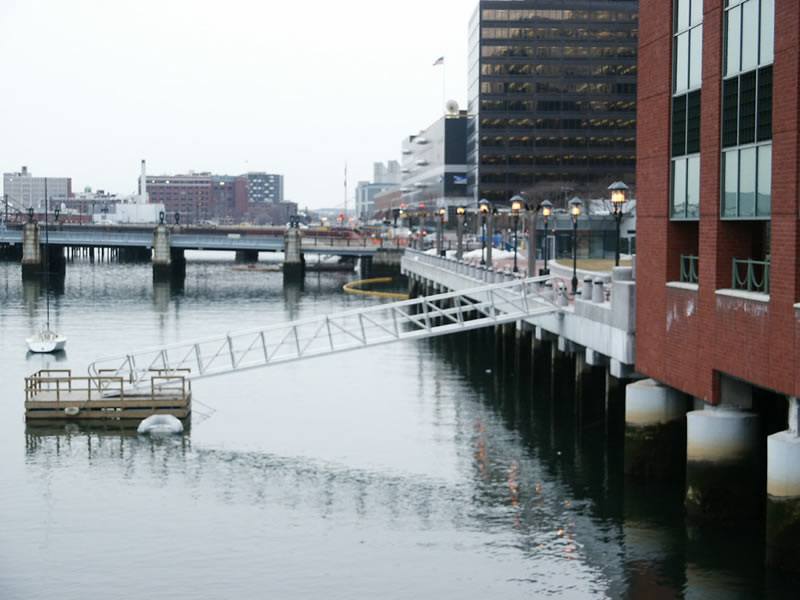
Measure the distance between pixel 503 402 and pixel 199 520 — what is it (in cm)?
2124

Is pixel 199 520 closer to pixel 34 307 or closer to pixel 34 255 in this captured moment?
pixel 34 307

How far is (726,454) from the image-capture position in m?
26.1

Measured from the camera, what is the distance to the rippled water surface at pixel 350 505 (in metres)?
24.0

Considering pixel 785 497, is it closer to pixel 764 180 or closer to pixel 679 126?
pixel 764 180

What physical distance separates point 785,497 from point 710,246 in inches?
249

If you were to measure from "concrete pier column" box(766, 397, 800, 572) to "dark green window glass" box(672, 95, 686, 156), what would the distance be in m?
8.13

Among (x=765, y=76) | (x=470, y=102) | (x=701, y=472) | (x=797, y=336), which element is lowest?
(x=701, y=472)

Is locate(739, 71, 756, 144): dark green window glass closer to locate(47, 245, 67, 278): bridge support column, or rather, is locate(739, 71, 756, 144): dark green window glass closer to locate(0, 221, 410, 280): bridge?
locate(0, 221, 410, 280): bridge

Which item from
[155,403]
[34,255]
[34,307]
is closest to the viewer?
[155,403]

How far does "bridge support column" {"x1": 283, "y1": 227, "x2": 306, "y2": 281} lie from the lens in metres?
132

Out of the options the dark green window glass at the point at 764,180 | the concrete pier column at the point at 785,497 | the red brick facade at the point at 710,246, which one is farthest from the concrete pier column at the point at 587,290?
the concrete pier column at the point at 785,497

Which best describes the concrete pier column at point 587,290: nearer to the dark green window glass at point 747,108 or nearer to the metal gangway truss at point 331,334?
the metal gangway truss at point 331,334

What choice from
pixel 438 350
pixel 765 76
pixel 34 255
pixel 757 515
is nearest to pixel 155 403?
pixel 757 515

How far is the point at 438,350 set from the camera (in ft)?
220
